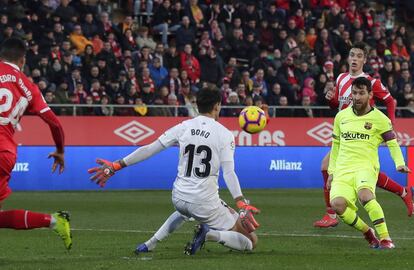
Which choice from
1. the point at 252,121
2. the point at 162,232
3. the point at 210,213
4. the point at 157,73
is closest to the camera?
the point at 210,213

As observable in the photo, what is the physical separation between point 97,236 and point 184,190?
2863 mm

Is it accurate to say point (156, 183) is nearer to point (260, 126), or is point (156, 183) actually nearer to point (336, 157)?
point (260, 126)

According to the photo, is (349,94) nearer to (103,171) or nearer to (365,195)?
(365,195)

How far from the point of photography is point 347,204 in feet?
38.7

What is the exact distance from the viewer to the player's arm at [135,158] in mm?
10734

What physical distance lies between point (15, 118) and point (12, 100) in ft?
0.62

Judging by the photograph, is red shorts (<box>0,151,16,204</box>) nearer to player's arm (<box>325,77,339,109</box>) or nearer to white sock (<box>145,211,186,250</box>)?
white sock (<box>145,211,186,250</box>)

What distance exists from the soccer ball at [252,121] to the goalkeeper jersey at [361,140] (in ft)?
8.90

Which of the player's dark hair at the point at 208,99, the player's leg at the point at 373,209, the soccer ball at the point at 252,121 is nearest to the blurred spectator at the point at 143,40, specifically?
the soccer ball at the point at 252,121

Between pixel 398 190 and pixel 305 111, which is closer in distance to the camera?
pixel 398 190

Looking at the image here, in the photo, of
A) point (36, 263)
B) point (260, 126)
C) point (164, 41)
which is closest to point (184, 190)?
point (36, 263)

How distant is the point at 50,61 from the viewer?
2620cm

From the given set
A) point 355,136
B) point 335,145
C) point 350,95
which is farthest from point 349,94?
point 355,136

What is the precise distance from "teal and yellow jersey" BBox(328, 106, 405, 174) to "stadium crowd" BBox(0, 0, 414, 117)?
508 inches
